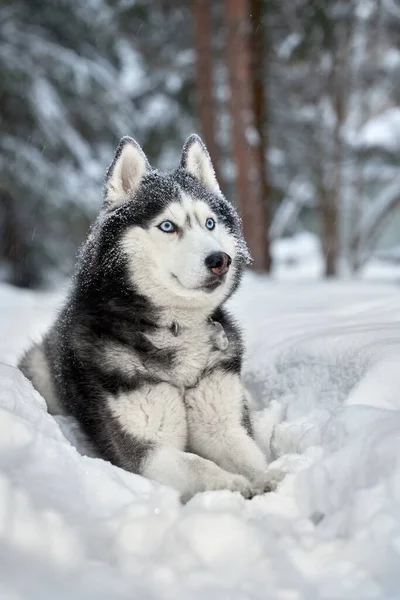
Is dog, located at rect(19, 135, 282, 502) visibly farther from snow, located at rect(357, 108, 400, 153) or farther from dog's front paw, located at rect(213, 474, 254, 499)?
snow, located at rect(357, 108, 400, 153)

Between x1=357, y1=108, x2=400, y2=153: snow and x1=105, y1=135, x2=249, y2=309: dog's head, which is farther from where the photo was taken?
x1=357, y1=108, x2=400, y2=153: snow

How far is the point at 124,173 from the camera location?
3.08 m

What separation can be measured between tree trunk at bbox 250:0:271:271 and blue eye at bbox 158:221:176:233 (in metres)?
7.60

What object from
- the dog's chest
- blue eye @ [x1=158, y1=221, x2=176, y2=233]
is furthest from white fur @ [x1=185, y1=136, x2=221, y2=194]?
the dog's chest

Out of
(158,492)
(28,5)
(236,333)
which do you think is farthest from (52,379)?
(28,5)

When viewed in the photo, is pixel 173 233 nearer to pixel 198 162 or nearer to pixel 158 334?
pixel 158 334

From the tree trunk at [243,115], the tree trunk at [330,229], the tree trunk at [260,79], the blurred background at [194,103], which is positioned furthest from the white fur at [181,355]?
the tree trunk at [330,229]

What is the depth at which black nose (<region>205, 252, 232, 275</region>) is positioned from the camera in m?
2.67

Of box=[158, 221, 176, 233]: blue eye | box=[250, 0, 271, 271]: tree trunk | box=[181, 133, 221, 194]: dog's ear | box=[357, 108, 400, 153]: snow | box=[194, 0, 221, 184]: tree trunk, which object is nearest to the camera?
box=[158, 221, 176, 233]: blue eye

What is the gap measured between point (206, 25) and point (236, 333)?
337 inches

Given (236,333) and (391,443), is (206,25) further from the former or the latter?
(391,443)

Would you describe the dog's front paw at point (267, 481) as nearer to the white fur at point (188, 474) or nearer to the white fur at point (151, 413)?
the white fur at point (188, 474)

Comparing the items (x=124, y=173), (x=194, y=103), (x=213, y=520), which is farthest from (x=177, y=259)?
(x=194, y=103)

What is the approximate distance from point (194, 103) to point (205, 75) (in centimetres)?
290
